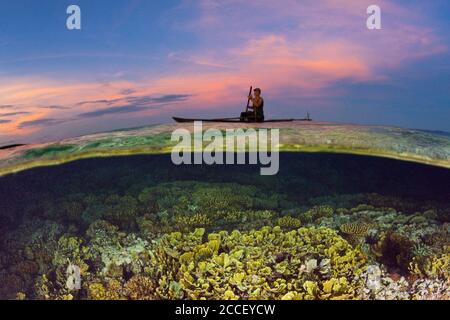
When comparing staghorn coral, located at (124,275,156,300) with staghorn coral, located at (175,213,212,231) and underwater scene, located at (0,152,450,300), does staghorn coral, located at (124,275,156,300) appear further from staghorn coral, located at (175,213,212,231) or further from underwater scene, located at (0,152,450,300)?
staghorn coral, located at (175,213,212,231)

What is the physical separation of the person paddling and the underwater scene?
2502 mm

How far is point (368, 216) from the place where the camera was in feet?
35.4

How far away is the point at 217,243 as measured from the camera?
9.31 metres

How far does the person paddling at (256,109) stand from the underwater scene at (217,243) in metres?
2.50

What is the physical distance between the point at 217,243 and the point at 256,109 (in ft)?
15.3

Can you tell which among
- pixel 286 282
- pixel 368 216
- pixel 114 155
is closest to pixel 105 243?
pixel 114 155

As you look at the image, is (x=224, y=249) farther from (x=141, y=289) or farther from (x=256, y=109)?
(x=256, y=109)

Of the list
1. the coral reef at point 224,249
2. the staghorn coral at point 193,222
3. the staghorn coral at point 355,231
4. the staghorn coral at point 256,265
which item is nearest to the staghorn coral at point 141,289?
the coral reef at point 224,249

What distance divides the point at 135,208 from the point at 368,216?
718 cm

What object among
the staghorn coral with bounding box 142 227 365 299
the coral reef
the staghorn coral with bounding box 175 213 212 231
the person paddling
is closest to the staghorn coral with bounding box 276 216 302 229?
the coral reef

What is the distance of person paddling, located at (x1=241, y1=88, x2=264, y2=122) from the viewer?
448 inches

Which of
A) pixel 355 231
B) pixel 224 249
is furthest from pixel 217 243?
pixel 355 231

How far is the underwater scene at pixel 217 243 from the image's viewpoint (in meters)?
8.85
